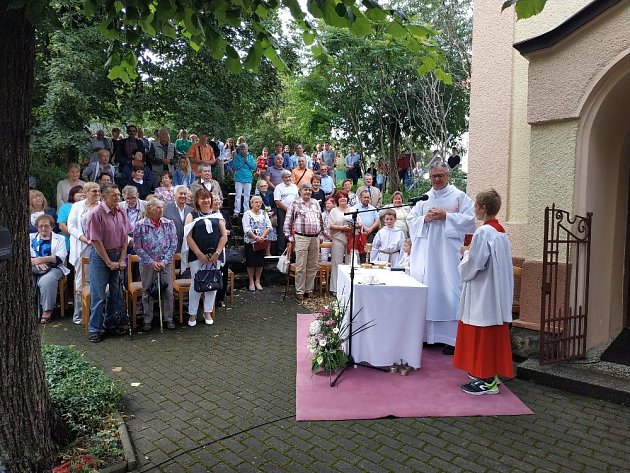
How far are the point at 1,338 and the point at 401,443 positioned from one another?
115 inches

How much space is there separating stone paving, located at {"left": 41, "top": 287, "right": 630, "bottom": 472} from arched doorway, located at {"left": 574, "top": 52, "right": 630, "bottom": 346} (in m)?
1.71

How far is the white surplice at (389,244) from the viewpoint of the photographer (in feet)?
29.8

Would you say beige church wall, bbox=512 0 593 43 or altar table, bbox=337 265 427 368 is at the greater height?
beige church wall, bbox=512 0 593 43

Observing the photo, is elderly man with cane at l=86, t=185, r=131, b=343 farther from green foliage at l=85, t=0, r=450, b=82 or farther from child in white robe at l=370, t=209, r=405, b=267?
child in white robe at l=370, t=209, r=405, b=267

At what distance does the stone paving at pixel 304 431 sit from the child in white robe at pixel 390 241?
145 inches

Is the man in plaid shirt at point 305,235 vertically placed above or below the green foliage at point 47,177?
below

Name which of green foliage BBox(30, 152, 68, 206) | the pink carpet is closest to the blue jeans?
the pink carpet

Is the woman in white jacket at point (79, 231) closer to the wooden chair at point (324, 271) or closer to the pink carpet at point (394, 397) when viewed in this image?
the pink carpet at point (394, 397)

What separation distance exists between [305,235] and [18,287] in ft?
20.4

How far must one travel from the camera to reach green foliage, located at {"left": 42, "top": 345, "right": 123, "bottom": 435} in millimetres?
4000

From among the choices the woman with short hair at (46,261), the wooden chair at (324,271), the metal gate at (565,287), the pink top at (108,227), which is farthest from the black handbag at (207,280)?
the metal gate at (565,287)

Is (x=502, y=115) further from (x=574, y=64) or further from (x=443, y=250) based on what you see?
(x=443, y=250)

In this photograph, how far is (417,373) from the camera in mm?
5570

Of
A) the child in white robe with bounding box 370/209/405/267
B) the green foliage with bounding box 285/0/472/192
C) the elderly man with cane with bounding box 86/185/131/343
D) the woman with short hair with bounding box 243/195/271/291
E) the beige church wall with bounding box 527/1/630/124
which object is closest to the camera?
the beige church wall with bounding box 527/1/630/124
